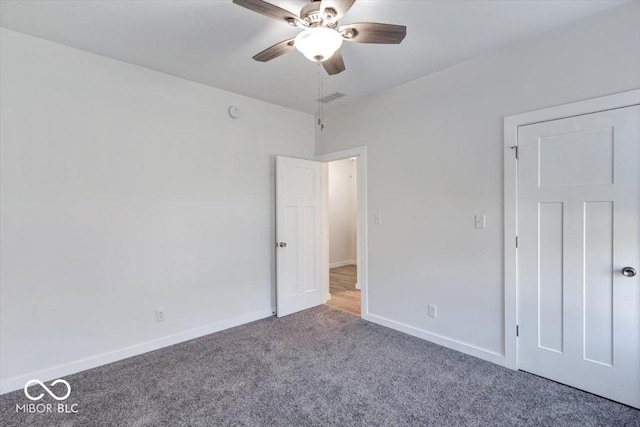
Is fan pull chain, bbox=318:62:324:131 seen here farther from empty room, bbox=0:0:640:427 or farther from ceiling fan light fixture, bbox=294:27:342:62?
ceiling fan light fixture, bbox=294:27:342:62

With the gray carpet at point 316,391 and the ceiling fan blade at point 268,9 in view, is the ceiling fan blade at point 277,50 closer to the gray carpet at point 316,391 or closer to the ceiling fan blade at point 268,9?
the ceiling fan blade at point 268,9

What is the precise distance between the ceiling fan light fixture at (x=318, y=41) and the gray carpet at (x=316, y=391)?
2278mm

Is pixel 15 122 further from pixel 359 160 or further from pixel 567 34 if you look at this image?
pixel 567 34

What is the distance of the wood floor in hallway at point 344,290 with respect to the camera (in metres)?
4.17

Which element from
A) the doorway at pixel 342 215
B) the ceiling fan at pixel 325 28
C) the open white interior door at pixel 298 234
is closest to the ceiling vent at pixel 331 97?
the open white interior door at pixel 298 234

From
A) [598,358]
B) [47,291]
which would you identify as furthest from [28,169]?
[598,358]

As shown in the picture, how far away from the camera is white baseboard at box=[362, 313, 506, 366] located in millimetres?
2625

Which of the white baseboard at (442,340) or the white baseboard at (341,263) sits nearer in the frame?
the white baseboard at (442,340)

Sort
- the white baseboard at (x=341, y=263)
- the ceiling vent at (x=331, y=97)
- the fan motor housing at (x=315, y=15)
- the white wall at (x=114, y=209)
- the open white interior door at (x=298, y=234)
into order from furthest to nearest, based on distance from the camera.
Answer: the white baseboard at (x=341, y=263) < the open white interior door at (x=298, y=234) < the ceiling vent at (x=331, y=97) < the white wall at (x=114, y=209) < the fan motor housing at (x=315, y=15)

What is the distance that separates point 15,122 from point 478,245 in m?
3.85

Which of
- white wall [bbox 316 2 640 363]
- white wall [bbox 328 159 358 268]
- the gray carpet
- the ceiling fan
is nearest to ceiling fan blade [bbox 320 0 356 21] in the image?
the ceiling fan

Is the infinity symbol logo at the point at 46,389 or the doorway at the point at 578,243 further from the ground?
the doorway at the point at 578,243

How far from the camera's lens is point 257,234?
3.70 meters

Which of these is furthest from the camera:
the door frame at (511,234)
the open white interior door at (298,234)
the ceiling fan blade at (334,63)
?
the open white interior door at (298,234)
